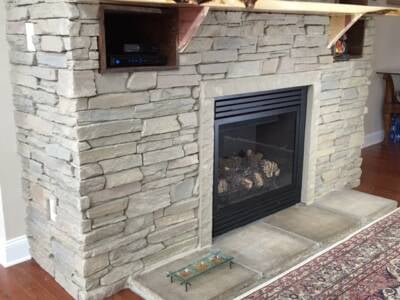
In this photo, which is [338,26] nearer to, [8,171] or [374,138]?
[8,171]

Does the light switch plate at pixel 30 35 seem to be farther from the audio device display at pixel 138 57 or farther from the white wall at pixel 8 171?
the audio device display at pixel 138 57

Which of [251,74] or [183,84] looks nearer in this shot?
[183,84]

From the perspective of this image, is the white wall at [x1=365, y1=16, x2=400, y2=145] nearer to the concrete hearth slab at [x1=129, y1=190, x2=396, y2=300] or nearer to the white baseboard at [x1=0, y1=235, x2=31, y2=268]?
the concrete hearth slab at [x1=129, y1=190, x2=396, y2=300]

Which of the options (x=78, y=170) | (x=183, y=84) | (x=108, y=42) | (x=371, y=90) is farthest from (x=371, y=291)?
(x=371, y=90)

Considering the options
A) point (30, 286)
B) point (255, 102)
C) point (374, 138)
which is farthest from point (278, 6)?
point (374, 138)

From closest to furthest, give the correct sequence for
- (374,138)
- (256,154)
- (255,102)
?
(255,102) < (256,154) < (374,138)

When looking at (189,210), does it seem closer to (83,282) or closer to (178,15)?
(83,282)

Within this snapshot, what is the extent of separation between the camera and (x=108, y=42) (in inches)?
86.3

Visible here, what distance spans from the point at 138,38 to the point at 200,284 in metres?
1.27

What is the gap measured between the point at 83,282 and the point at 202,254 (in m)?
0.68

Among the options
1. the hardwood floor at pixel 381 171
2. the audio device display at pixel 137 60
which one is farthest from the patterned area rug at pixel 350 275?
the audio device display at pixel 137 60

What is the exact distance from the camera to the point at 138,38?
2301 mm

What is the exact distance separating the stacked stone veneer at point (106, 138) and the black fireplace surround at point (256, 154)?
20 centimetres

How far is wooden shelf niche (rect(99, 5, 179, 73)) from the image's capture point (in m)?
1.96
